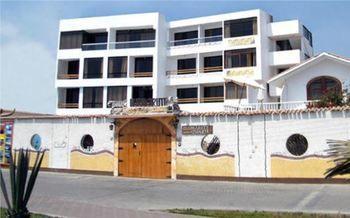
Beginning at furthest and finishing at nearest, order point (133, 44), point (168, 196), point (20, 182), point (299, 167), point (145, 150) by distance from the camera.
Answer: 1. point (133, 44)
2. point (145, 150)
3. point (299, 167)
4. point (168, 196)
5. point (20, 182)

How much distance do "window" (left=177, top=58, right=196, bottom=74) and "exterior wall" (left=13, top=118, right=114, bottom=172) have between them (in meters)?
19.7

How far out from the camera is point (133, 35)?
44438mm

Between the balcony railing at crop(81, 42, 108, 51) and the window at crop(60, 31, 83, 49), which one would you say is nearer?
the balcony railing at crop(81, 42, 108, 51)

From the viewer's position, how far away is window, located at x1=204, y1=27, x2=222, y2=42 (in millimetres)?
41447

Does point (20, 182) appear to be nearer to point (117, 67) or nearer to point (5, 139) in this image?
point (5, 139)

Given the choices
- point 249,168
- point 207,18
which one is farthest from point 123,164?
point 207,18

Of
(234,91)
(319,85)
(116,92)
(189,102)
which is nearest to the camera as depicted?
(319,85)

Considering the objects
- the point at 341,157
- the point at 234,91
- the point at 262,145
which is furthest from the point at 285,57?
the point at 341,157

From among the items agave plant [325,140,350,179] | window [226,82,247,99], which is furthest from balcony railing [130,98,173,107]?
window [226,82,247,99]

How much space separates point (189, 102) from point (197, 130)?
2072cm

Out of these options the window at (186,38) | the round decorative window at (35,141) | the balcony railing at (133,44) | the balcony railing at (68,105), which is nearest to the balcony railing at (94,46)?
the balcony railing at (133,44)

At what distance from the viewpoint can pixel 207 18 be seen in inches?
1671

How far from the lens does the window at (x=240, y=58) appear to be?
128 feet

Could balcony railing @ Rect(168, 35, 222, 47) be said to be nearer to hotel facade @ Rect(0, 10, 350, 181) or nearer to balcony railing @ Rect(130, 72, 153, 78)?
hotel facade @ Rect(0, 10, 350, 181)
